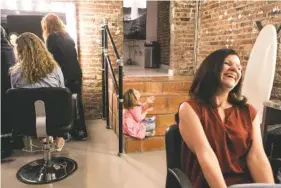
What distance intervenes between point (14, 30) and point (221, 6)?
313cm

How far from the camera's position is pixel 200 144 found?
1.23 metres

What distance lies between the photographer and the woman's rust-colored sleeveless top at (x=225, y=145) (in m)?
1.29

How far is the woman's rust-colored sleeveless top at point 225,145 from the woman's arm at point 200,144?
1.7 inches

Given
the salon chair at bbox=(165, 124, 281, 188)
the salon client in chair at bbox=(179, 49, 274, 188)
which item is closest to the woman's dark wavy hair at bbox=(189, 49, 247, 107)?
the salon client in chair at bbox=(179, 49, 274, 188)

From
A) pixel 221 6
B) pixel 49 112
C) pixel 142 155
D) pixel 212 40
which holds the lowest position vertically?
pixel 142 155

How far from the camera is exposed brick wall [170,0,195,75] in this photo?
4.45 meters

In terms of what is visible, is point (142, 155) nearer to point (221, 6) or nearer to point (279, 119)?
point (279, 119)

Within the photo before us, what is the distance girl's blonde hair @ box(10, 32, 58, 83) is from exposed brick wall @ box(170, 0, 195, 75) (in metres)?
2.70

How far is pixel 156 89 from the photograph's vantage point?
4.02 metres

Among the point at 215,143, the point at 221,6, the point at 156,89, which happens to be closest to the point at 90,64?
the point at 156,89

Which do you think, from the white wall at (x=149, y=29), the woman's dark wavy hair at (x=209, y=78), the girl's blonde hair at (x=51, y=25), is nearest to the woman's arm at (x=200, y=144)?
the woman's dark wavy hair at (x=209, y=78)

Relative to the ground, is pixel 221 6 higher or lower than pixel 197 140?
higher

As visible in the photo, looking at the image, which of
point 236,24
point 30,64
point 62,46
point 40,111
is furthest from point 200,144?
point 236,24

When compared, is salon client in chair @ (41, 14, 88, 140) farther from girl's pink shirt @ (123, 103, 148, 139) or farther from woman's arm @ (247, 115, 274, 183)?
woman's arm @ (247, 115, 274, 183)
